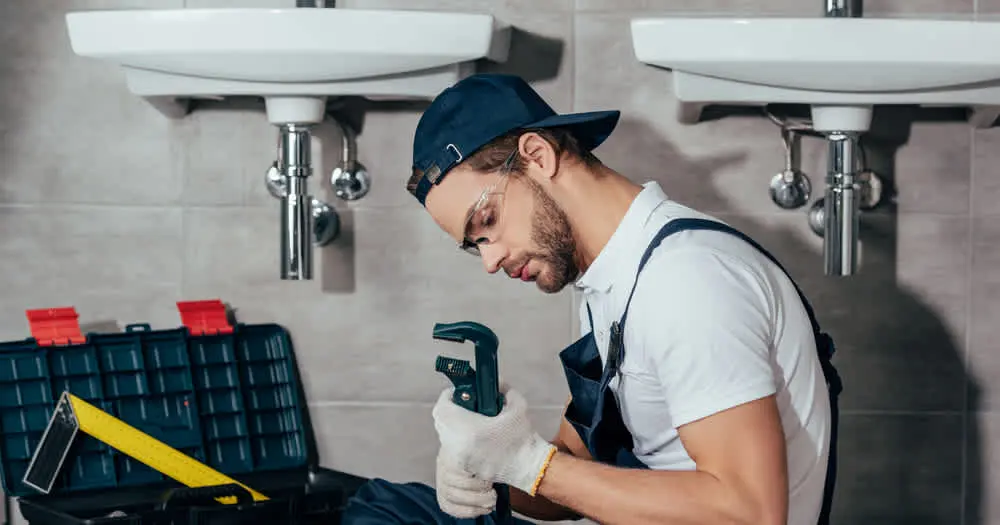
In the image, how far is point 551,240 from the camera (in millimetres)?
1214

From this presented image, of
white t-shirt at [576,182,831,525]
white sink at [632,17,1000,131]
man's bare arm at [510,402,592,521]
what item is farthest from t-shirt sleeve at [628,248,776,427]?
white sink at [632,17,1000,131]

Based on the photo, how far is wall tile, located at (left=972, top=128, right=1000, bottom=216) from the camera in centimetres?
190

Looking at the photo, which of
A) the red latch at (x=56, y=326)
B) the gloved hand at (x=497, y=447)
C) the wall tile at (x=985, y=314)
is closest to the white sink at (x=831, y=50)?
the wall tile at (x=985, y=314)

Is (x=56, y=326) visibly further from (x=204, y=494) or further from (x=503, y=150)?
(x=503, y=150)

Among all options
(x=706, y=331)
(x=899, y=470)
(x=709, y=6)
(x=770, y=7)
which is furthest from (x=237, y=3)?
(x=899, y=470)

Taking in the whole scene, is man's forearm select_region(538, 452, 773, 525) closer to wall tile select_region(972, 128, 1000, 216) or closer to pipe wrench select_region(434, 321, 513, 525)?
pipe wrench select_region(434, 321, 513, 525)

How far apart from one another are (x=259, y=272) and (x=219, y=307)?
102 mm

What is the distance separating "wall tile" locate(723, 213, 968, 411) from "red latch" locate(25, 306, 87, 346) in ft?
3.59

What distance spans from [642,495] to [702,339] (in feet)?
0.57

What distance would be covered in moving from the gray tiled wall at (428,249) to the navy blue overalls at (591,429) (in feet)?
1.82

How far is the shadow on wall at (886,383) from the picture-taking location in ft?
6.28

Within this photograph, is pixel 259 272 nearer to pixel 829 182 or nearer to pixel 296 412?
pixel 296 412

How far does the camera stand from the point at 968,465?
194cm

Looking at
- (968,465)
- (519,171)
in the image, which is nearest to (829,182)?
(968,465)
